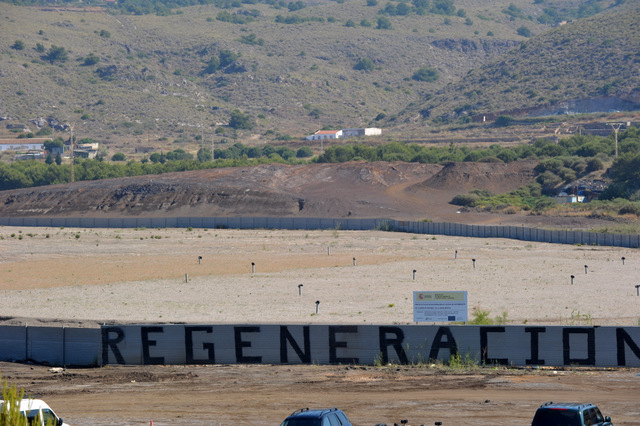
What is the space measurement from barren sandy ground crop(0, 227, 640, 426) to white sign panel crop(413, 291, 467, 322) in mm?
3521

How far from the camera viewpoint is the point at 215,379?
82.3ft

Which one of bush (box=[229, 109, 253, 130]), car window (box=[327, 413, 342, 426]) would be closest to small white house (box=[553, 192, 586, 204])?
car window (box=[327, 413, 342, 426])

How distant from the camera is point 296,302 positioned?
39.9 metres

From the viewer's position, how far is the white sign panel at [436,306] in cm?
2906

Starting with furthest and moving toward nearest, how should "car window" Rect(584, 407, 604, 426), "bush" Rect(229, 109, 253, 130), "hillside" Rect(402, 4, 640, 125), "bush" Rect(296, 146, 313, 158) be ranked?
"bush" Rect(229, 109, 253, 130) → "hillside" Rect(402, 4, 640, 125) → "bush" Rect(296, 146, 313, 158) → "car window" Rect(584, 407, 604, 426)

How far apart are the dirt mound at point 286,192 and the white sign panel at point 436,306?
61.3m

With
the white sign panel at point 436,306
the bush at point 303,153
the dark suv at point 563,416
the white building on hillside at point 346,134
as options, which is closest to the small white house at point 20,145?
the bush at point 303,153

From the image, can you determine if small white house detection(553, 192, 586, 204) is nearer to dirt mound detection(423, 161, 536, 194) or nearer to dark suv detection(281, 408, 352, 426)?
dirt mound detection(423, 161, 536, 194)

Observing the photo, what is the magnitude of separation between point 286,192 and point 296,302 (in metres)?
63.9

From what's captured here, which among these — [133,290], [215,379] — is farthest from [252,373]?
[133,290]


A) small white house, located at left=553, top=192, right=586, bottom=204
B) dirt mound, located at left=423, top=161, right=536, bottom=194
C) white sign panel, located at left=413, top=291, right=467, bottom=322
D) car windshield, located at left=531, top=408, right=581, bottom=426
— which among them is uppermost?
dirt mound, located at left=423, top=161, right=536, bottom=194

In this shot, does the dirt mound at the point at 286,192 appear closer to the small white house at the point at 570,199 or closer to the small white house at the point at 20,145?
the small white house at the point at 570,199

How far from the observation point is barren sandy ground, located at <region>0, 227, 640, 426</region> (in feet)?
71.2

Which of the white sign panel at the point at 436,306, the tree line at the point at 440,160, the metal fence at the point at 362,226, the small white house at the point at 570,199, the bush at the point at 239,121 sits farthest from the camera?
the bush at the point at 239,121
